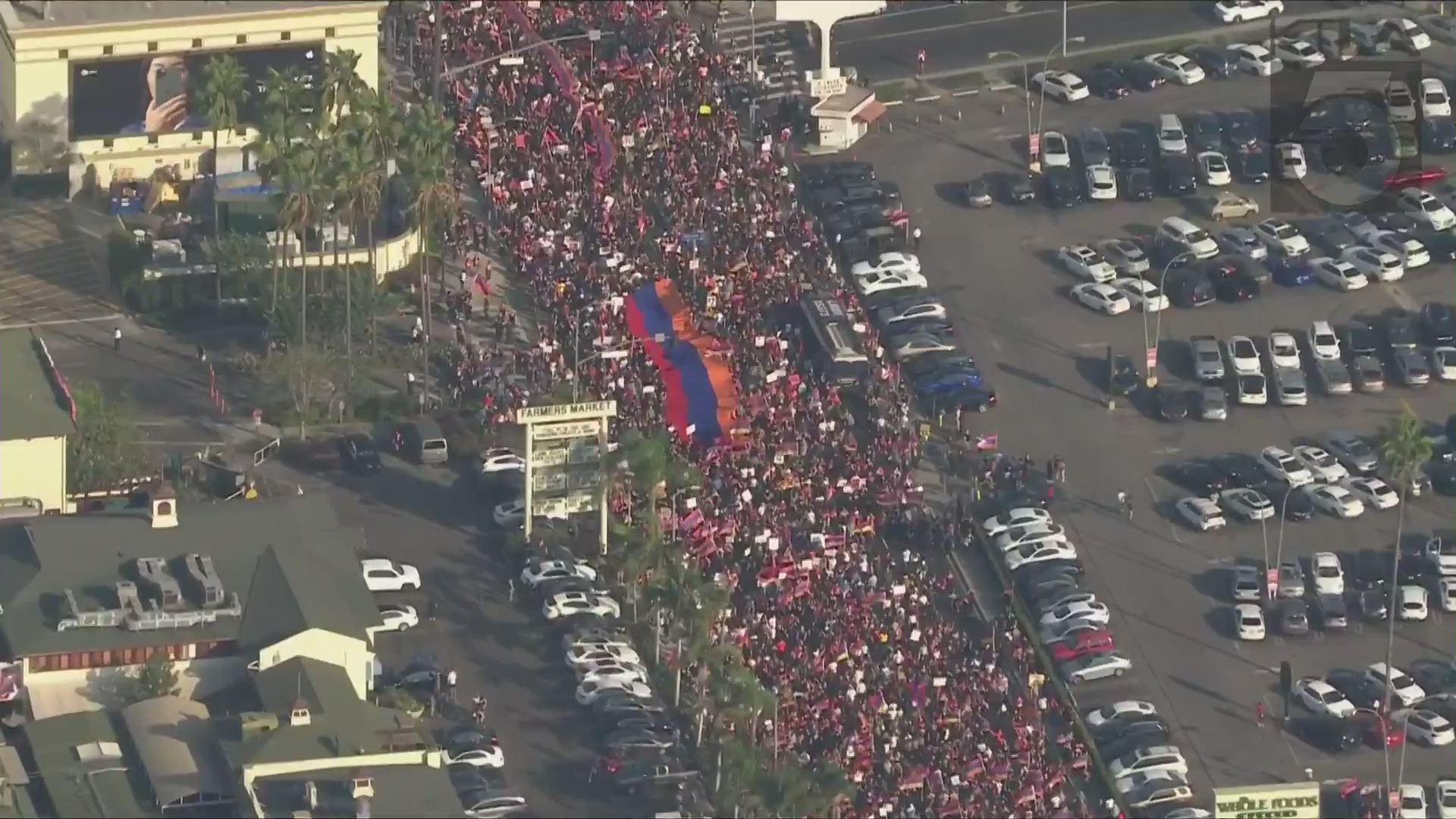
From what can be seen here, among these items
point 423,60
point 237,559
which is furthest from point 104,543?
point 423,60

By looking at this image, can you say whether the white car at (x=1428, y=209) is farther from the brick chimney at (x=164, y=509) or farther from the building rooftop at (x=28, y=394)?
the brick chimney at (x=164, y=509)

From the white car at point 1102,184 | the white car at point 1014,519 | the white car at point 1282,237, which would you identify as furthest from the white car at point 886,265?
the white car at point 1014,519

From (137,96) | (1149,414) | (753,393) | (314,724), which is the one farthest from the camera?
(137,96)

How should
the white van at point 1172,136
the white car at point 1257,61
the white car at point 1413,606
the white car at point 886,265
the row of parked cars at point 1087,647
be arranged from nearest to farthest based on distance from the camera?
1. the row of parked cars at point 1087,647
2. the white car at point 1413,606
3. the white car at point 886,265
4. the white van at point 1172,136
5. the white car at point 1257,61

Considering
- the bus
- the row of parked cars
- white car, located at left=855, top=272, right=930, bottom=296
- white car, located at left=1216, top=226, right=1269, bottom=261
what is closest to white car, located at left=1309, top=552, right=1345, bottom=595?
the row of parked cars

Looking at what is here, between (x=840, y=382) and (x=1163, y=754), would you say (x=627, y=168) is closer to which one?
(x=840, y=382)

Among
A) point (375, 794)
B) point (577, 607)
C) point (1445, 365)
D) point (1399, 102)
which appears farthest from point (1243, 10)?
point (375, 794)

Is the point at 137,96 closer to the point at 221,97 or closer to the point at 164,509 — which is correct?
the point at 221,97
